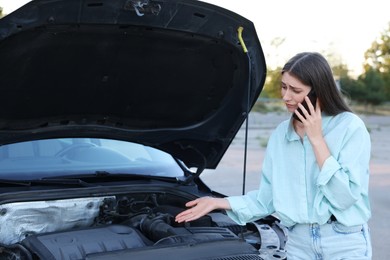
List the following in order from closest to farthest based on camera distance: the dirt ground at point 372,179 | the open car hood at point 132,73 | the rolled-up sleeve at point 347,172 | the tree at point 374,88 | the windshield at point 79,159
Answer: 1. the rolled-up sleeve at point 347,172
2. the open car hood at point 132,73
3. the windshield at point 79,159
4. the dirt ground at point 372,179
5. the tree at point 374,88

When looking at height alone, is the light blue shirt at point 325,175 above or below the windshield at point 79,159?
above

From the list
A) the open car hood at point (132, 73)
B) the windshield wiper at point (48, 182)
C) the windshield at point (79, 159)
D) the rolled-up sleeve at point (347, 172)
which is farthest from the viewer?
the windshield at point (79, 159)

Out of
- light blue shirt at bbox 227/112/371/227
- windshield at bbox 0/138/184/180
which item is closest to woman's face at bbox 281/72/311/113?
light blue shirt at bbox 227/112/371/227

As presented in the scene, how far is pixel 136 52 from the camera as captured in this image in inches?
124

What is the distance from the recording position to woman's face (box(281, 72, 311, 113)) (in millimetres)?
2260

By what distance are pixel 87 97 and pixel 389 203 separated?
21.2 feet

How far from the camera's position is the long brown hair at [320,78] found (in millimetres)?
2234

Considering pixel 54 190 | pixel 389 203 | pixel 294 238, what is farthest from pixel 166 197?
pixel 389 203

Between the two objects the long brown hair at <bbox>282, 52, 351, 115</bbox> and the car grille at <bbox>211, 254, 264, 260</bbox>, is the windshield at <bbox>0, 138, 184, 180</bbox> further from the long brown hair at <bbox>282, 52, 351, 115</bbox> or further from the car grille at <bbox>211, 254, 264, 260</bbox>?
the long brown hair at <bbox>282, 52, 351, 115</bbox>

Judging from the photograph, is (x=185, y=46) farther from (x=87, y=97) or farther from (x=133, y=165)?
(x=133, y=165)

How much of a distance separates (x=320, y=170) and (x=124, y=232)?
1.26 meters

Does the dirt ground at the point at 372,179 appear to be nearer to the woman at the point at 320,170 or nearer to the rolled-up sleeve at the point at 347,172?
the woman at the point at 320,170

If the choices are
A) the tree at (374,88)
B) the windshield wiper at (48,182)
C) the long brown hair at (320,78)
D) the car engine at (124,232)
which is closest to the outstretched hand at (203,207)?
the car engine at (124,232)

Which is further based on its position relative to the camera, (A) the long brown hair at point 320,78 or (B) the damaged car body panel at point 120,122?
(B) the damaged car body panel at point 120,122
